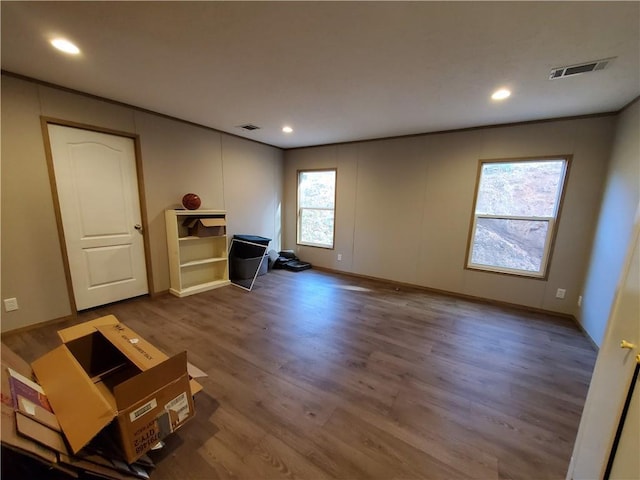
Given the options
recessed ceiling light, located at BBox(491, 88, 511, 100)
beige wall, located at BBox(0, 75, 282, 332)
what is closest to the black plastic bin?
beige wall, located at BBox(0, 75, 282, 332)

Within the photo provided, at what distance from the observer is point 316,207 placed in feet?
16.4

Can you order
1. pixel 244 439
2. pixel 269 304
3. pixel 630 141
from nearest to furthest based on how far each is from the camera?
pixel 244 439
pixel 630 141
pixel 269 304

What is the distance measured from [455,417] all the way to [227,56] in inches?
117

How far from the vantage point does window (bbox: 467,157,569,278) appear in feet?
10.2

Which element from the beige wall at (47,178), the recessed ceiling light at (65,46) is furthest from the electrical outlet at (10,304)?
the recessed ceiling light at (65,46)

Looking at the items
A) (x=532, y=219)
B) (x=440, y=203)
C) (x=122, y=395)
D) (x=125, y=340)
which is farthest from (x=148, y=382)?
(x=532, y=219)

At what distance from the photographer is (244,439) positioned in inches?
56.6

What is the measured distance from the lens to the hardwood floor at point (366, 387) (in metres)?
1.34

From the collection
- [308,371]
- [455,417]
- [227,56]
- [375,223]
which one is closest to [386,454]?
[455,417]

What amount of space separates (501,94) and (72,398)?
12.4 feet

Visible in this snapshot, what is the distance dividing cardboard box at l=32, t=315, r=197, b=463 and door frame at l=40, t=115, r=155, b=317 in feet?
5.06

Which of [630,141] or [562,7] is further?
[630,141]

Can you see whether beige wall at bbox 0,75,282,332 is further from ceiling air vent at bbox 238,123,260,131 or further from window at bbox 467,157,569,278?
window at bbox 467,157,569,278

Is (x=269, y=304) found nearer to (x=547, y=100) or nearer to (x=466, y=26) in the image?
(x=466, y=26)
